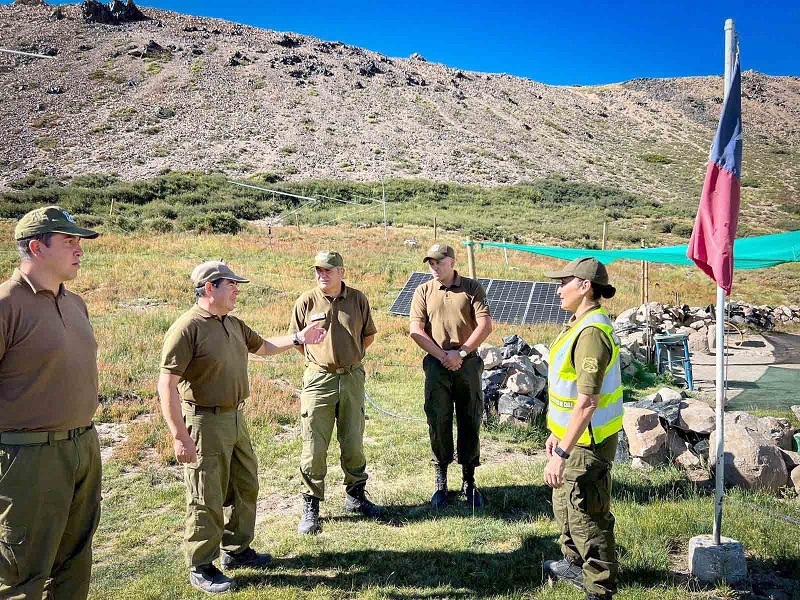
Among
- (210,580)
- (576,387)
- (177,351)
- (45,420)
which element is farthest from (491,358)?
(45,420)

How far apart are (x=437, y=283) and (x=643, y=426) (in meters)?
2.52

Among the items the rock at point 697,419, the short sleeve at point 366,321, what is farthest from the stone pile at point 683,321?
the short sleeve at point 366,321

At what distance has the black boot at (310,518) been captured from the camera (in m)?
4.45

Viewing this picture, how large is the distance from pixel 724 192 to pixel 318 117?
56.5 metres

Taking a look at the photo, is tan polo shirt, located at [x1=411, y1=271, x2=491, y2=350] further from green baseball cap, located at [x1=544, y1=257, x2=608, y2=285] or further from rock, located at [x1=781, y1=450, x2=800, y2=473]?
rock, located at [x1=781, y1=450, x2=800, y2=473]

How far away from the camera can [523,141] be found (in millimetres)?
60062

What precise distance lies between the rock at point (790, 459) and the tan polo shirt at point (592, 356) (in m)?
3.21

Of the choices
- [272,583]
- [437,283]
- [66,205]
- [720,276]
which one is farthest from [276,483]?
[66,205]

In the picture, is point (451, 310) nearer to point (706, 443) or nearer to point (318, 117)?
point (706, 443)

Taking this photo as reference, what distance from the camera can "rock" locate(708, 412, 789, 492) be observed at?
193 inches

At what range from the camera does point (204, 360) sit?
3.56 meters

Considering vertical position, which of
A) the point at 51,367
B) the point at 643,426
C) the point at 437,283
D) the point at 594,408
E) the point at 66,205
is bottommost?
the point at 643,426

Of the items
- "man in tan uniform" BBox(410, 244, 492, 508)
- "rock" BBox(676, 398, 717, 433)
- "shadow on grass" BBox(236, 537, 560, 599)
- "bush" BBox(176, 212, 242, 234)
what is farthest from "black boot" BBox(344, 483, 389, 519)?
"bush" BBox(176, 212, 242, 234)

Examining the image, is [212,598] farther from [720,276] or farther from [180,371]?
[720,276]
